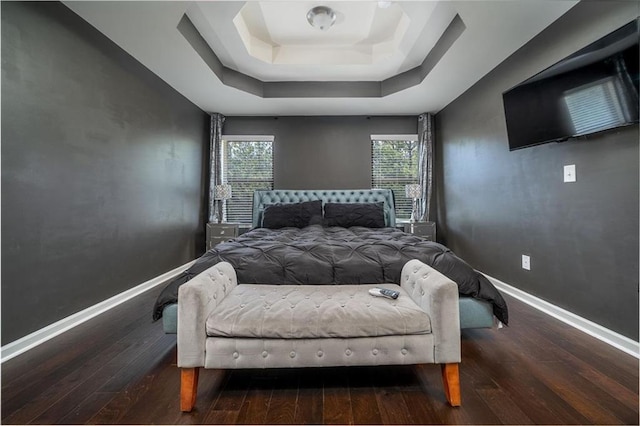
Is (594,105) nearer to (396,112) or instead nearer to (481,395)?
(481,395)

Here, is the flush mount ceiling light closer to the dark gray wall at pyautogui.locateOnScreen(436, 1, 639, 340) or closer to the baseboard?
the dark gray wall at pyautogui.locateOnScreen(436, 1, 639, 340)

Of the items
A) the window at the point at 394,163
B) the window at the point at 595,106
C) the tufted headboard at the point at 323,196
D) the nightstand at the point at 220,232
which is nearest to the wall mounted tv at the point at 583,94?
the window at the point at 595,106

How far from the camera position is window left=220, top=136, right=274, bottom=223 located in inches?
196

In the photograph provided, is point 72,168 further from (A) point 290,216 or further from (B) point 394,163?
(B) point 394,163

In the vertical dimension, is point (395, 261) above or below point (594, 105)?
below

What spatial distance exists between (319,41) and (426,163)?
2641mm

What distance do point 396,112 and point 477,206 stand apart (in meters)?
2.13

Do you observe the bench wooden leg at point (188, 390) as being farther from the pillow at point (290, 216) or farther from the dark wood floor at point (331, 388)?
the pillow at point (290, 216)

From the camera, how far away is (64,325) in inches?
87.1

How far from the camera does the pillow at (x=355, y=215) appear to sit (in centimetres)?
372

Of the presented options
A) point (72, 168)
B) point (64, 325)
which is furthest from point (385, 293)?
point (72, 168)

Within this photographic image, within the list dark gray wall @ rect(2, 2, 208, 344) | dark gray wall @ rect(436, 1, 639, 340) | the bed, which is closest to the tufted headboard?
dark gray wall @ rect(436, 1, 639, 340)

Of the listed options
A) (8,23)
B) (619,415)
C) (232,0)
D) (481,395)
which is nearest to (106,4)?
(8,23)

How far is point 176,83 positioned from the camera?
362cm
